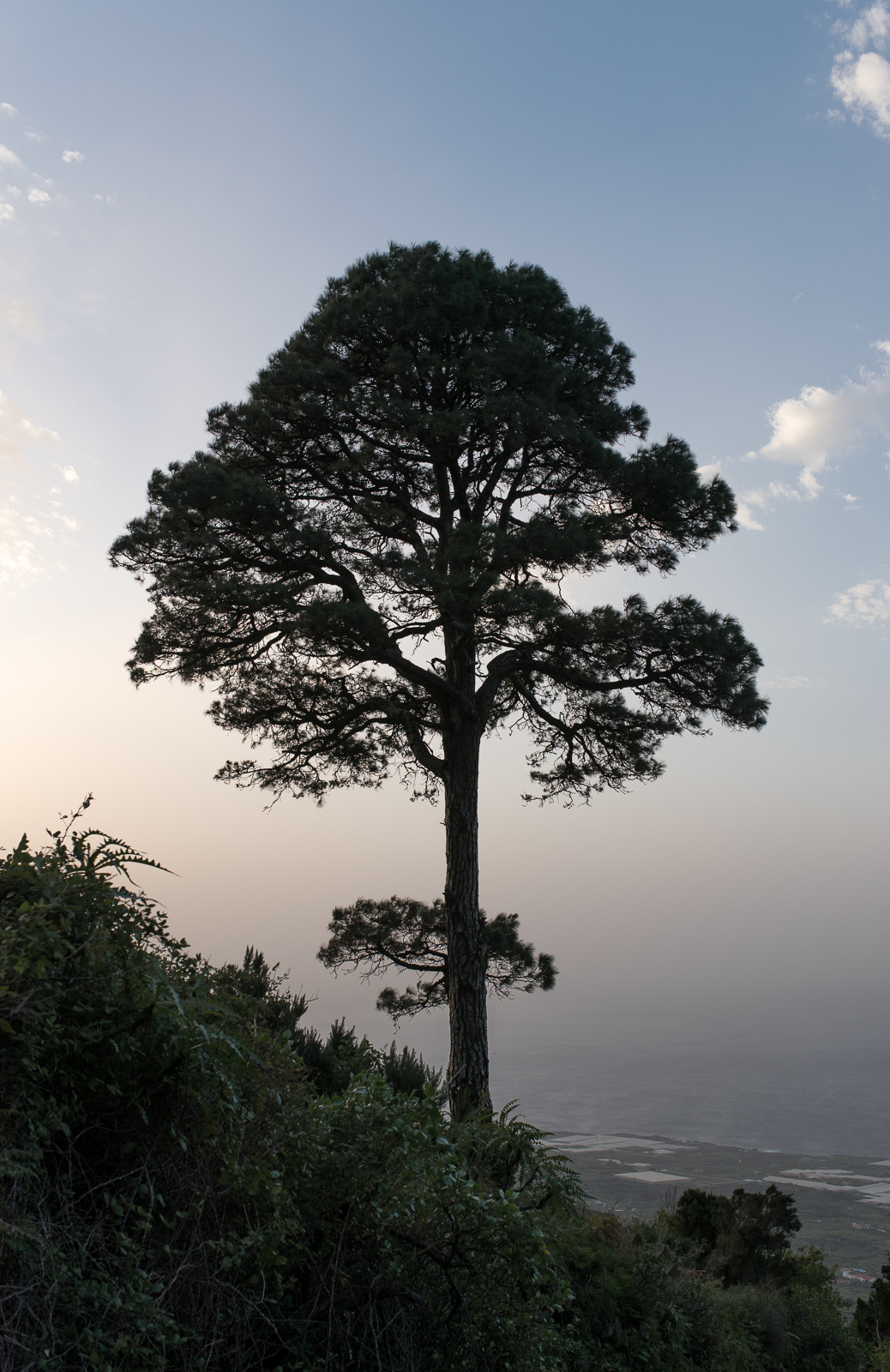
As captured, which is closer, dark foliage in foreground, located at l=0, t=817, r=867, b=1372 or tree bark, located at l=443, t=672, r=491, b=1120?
dark foliage in foreground, located at l=0, t=817, r=867, b=1372

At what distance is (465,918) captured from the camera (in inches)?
347

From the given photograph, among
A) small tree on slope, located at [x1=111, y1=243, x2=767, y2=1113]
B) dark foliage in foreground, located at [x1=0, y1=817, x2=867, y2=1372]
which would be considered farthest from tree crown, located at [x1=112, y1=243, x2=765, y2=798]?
dark foliage in foreground, located at [x1=0, y1=817, x2=867, y2=1372]

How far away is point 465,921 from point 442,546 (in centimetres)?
403

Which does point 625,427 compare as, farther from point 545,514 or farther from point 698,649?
point 698,649

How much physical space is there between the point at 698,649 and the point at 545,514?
2.20 meters

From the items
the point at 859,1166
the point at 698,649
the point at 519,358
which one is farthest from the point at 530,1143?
the point at 859,1166

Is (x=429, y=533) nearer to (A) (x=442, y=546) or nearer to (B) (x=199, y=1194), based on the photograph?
(A) (x=442, y=546)

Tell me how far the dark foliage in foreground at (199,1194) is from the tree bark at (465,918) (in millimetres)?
5030

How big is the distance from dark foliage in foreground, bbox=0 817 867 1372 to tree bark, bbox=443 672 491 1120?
503 cm

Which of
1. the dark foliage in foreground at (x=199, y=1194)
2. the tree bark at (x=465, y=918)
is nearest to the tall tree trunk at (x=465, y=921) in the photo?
the tree bark at (x=465, y=918)

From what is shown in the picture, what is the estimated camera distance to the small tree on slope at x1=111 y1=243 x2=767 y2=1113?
852cm

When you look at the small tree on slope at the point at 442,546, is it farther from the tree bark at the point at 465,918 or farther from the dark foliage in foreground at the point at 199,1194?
the dark foliage in foreground at the point at 199,1194

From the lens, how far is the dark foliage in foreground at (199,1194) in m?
1.79

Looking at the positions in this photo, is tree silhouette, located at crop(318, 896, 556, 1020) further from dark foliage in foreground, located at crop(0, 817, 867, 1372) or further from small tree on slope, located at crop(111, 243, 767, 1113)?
dark foliage in foreground, located at crop(0, 817, 867, 1372)
